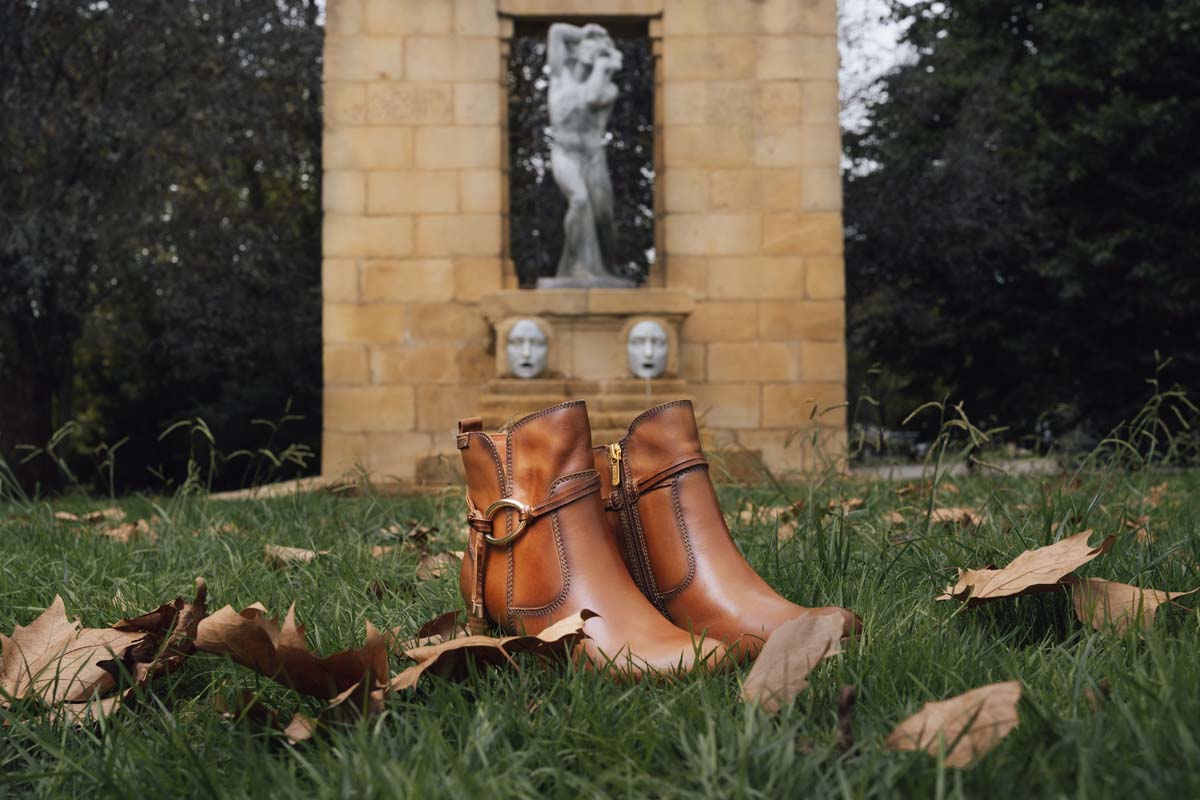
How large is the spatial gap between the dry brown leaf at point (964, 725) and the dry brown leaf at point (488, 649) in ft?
1.55

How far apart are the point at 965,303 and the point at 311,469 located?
8.90 meters

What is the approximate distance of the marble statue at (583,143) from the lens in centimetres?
764

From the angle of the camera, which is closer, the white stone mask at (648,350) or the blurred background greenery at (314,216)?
the white stone mask at (648,350)

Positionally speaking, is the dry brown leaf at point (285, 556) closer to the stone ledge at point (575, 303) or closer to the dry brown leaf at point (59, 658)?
the dry brown leaf at point (59, 658)

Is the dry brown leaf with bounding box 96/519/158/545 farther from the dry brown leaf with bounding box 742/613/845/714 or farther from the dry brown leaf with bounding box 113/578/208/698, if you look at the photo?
the dry brown leaf with bounding box 742/613/845/714

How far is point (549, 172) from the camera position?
1439 centimetres

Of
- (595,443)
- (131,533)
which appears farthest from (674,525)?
(595,443)

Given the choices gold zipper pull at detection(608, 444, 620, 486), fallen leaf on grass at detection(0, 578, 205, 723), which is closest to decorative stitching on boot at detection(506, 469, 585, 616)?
gold zipper pull at detection(608, 444, 620, 486)

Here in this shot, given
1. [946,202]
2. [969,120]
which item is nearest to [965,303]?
[946,202]

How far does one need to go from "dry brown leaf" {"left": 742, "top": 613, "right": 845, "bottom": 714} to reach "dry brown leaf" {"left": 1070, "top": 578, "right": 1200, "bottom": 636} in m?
0.50

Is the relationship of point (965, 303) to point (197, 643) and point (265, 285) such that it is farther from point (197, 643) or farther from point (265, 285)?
point (197, 643)

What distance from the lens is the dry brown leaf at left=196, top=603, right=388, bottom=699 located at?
133 cm

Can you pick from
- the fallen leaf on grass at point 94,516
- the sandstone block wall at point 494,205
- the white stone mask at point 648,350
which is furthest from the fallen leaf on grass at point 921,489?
the sandstone block wall at point 494,205

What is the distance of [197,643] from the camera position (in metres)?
1.45
